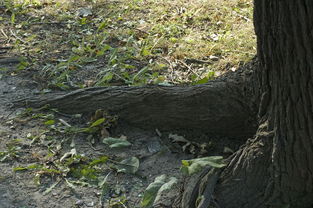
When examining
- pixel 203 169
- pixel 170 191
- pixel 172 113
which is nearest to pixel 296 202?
pixel 203 169

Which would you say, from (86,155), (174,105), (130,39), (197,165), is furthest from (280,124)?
(130,39)

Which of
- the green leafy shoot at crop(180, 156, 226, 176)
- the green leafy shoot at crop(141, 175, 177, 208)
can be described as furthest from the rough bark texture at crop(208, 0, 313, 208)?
the green leafy shoot at crop(141, 175, 177, 208)

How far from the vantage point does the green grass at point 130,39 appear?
4422 millimetres

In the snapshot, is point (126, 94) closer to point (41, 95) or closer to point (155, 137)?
point (155, 137)

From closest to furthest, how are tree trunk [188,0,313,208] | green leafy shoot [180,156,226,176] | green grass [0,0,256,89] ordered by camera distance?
1. tree trunk [188,0,313,208]
2. green leafy shoot [180,156,226,176]
3. green grass [0,0,256,89]

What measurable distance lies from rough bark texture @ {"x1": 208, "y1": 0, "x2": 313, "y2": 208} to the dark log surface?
1.66ft

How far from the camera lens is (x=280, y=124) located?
2.53 meters

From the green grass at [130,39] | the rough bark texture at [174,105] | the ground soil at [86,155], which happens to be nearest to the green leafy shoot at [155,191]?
the ground soil at [86,155]

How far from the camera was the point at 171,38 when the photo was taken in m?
5.03

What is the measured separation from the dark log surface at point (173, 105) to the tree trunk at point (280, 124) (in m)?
0.50

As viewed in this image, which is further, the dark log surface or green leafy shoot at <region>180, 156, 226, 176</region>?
the dark log surface

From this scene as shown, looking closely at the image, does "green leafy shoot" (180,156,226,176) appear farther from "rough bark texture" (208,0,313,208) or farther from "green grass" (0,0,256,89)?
"green grass" (0,0,256,89)

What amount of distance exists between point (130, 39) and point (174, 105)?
167 centimetres

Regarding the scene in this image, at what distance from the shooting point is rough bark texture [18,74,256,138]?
10.7 ft
